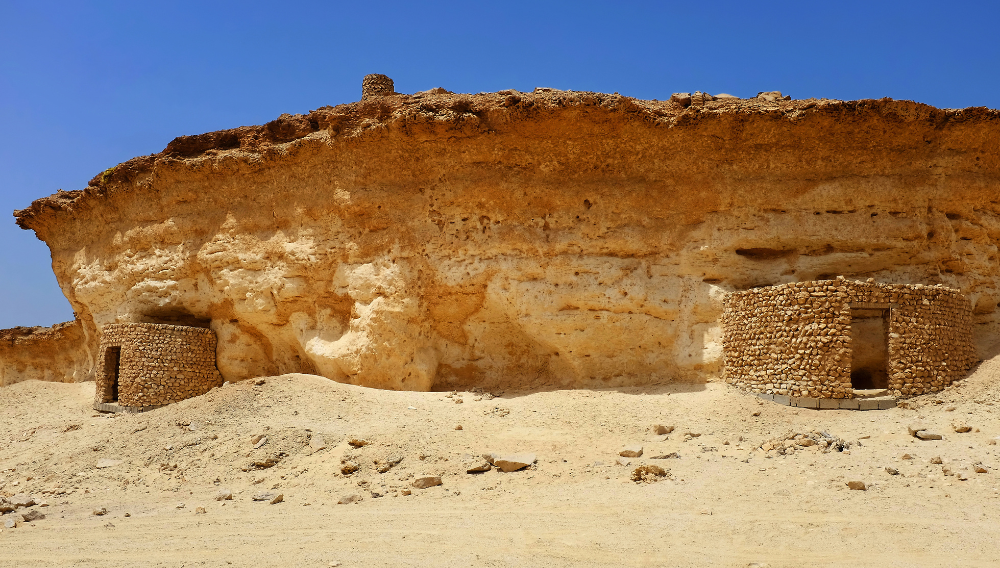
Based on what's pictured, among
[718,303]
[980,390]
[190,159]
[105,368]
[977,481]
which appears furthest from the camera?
[190,159]

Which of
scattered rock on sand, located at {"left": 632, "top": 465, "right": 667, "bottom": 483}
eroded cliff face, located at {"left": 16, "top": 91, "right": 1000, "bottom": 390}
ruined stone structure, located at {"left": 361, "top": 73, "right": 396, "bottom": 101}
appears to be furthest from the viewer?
ruined stone structure, located at {"left": 361, "top": 73, "right": 396, "bottom": 101}

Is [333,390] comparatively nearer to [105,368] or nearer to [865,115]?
[105,368]

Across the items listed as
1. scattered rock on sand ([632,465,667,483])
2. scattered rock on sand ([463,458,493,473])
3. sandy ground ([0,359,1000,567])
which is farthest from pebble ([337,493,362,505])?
scattered rock on sand ([632,465,667,483])

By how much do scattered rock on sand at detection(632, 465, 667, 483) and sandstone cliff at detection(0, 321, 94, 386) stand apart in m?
14.5

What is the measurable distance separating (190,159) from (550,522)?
10.00 metres

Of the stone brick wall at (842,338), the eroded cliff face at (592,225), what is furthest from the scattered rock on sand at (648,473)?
the eroded cliff face at (592,225)

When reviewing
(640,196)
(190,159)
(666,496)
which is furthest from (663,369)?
(190,159)

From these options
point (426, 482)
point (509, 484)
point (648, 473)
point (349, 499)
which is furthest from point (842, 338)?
point (349, 499)

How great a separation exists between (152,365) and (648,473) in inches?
319

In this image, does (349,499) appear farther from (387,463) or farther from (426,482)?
(387,463)

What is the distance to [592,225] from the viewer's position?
11.0m

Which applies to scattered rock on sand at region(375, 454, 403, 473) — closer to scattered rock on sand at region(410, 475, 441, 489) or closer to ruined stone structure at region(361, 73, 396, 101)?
scattered rock on sand at region(410, 475, 441, 489)

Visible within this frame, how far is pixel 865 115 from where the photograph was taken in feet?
34.9

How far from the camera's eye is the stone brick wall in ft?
29.1
